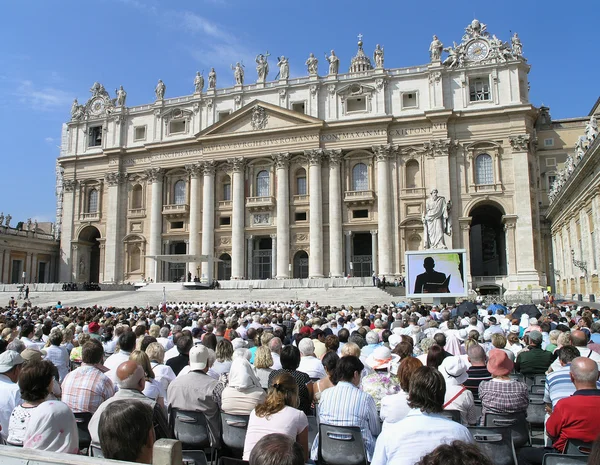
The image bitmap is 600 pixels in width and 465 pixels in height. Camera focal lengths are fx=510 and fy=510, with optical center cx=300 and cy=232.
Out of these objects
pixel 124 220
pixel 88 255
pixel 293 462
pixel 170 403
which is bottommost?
pixel 170 403

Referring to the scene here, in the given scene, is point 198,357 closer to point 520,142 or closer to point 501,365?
point 501,365

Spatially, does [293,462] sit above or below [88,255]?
below

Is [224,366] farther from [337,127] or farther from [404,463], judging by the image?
[337,127]

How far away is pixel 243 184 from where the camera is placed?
49.8m

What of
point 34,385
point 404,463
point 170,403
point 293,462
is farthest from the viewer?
point 170,403

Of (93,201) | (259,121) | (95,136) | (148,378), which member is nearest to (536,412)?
(148,378)

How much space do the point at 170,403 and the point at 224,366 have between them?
143cm

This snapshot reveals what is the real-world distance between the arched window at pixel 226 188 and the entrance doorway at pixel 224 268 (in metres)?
5.87

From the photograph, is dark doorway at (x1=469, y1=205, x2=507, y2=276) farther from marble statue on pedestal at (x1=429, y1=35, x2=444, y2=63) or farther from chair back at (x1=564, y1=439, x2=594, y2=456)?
chair back at (x1=564, y1=439, x2=594, y2=456)

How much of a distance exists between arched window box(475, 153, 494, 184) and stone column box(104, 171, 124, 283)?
3618 centimetres

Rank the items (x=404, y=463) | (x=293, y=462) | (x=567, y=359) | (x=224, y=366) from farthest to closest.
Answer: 1. (x=224, y=366)
2. (x=567, y=359)
3. (x=404, y=463)
4. (x=293, y=462)

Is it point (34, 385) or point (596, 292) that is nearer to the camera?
point (34, 385)

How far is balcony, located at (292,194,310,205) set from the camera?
48406mm

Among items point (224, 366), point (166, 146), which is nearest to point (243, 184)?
point (166, 146)
